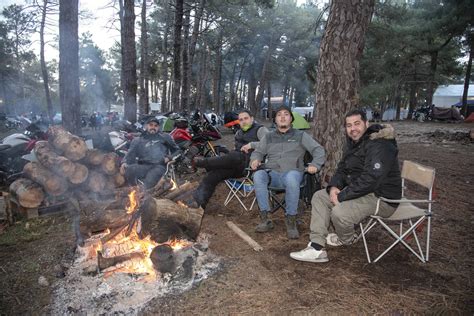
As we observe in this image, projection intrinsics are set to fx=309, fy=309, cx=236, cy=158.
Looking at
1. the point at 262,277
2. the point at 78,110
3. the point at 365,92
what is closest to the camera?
the point at 262,277

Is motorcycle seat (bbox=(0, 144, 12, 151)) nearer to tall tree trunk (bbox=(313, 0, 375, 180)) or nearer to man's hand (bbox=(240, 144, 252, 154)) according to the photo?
man's hand (bbox=(240, 144, 252, 154))

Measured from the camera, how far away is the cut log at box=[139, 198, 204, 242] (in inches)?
124

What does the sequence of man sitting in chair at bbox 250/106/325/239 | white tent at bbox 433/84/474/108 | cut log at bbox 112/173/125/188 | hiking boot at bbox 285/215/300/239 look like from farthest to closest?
1. white tent at bbox 433/84/474/108
2. cut log at bbox 112/173/125/188
3. man sitting in chair at bbox 250/106/325/239
4. hiking boot at bbox 285/215/300/239

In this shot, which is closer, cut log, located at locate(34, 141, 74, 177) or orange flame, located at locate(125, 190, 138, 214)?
orange flame, located at locate(125, 190, 138, 214)

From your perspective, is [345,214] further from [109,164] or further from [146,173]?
[109,164]

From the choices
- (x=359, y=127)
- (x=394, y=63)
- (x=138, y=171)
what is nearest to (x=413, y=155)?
(x=359, y=127)

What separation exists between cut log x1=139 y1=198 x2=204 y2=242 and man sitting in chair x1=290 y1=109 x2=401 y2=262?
1.12 metres

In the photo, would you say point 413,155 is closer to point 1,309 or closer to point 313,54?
point 1,309

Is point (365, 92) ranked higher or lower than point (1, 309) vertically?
higher

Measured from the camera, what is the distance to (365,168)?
303cm

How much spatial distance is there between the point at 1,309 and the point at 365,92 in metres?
23.0

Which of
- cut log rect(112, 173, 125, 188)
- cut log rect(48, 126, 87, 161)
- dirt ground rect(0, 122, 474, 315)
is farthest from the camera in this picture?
cut log rect(112, 173, 125, 188)

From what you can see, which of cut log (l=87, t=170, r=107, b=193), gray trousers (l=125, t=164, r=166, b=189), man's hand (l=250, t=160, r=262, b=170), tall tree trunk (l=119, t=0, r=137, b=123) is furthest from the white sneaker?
tall tree trunk (l=119, t=0, r=137, b=123)

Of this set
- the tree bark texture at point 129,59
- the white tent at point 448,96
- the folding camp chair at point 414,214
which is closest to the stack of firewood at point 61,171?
the folding camp chair at point 414,214
